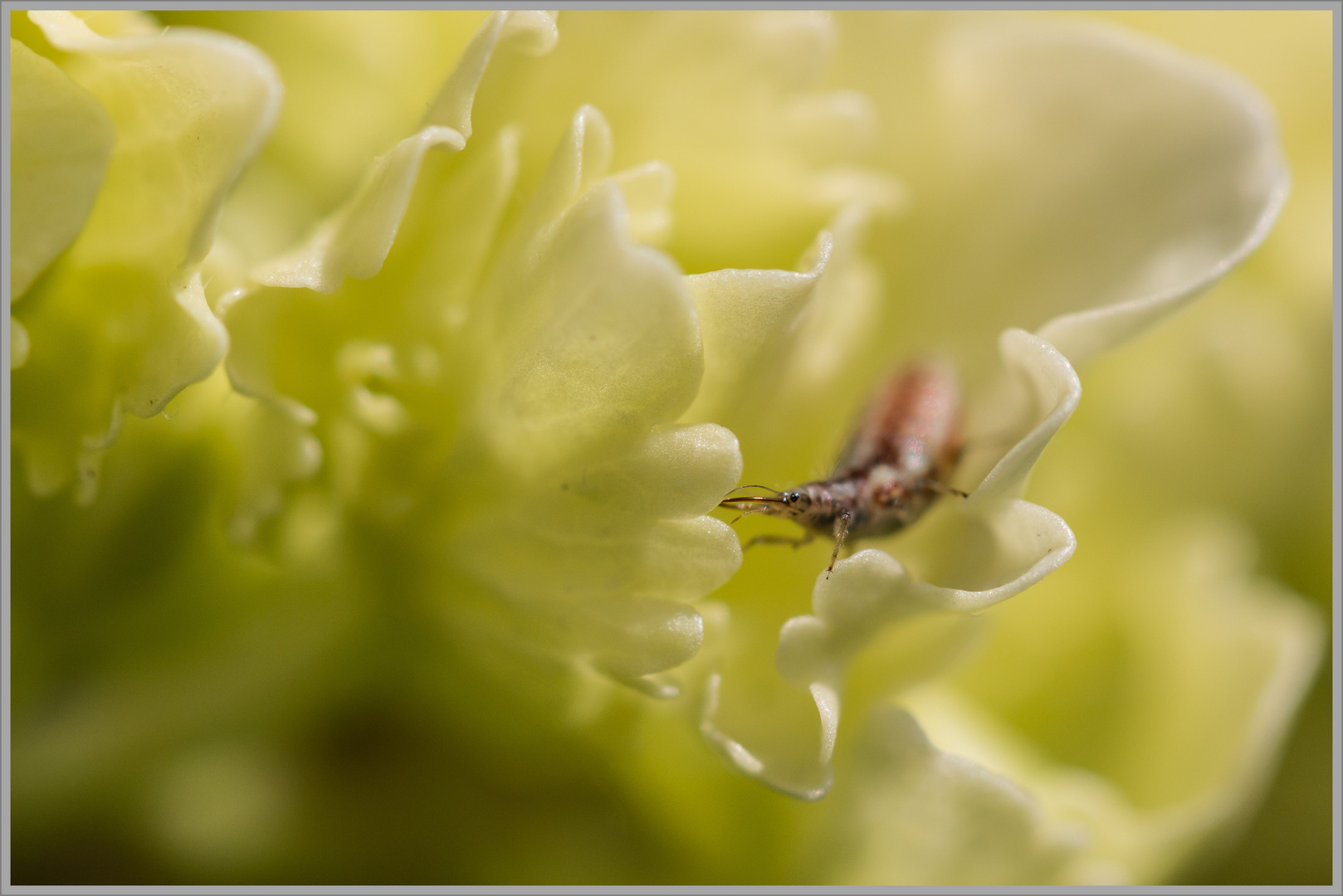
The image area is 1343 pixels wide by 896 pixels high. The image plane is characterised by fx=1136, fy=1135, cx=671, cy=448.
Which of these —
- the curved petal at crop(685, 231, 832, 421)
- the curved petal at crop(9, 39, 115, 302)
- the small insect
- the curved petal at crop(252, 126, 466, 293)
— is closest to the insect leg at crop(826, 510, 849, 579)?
the small insect

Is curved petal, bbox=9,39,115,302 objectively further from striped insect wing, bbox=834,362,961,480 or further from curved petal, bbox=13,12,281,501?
striped insect wing, bbox=834,362,961,480

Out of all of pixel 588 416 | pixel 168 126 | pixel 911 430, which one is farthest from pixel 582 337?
pixel 911 430

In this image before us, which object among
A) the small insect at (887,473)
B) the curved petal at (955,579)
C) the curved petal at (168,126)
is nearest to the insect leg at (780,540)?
the small insect at (887,473)

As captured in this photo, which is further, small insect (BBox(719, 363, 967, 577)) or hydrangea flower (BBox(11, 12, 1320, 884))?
small insect (BBox(719, 363, 967, 577))

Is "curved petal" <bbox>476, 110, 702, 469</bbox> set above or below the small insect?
above

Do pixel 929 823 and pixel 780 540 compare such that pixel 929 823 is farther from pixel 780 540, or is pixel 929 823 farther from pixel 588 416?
pixel 588 416

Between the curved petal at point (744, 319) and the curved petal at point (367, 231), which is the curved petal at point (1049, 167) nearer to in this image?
the curved petal at point (744, 319)

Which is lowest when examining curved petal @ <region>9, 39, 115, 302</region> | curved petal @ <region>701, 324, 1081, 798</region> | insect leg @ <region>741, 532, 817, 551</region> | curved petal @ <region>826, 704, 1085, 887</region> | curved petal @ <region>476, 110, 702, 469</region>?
curved petal @ <region>826, 704, 1085, 887</region>
